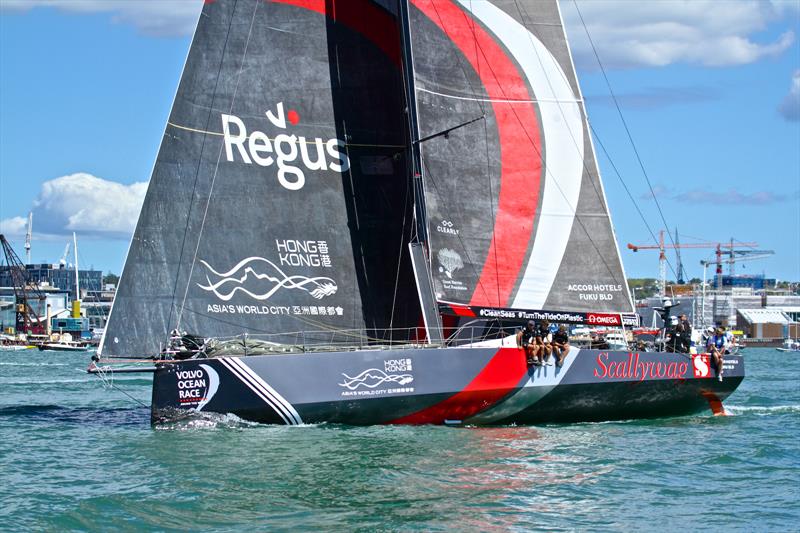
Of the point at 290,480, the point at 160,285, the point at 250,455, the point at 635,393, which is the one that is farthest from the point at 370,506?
the point at 635,393

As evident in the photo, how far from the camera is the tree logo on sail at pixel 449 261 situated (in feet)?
57.7

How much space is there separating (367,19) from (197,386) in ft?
22.5

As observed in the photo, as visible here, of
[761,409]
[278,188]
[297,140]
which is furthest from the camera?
[761,409]

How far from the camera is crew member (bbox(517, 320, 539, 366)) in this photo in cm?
1669

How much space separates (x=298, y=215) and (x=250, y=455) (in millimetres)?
5067

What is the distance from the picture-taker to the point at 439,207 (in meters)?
17.7

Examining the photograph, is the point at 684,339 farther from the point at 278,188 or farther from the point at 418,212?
the point at 278,188

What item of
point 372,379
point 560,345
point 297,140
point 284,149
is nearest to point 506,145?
point 297,140

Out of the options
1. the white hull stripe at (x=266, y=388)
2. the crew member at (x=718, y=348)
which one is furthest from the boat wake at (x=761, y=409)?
the white hull stripe at (x=266, y=388)

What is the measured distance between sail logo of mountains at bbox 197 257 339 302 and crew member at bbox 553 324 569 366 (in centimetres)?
359

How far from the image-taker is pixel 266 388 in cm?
1549

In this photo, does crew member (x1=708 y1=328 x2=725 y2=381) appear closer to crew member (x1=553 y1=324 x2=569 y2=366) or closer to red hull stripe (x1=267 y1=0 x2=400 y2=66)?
crew member (x1=553 y1=324 x2=569 y2=366)

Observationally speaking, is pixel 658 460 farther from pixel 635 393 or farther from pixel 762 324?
pixel 762 324

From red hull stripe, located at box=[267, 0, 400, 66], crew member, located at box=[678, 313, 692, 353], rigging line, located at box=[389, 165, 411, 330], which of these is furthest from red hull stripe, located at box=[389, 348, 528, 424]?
red hull stripe, located at box=[267, 0, 400, 66]
